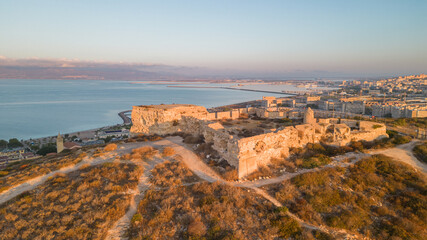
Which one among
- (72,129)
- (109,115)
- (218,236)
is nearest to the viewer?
(218,236)

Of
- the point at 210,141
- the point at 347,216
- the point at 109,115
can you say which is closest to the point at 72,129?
the point at 109,115

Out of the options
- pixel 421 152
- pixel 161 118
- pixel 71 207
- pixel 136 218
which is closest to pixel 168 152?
pixel 161 118

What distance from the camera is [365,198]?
940 cm

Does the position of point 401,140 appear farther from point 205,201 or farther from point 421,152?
point 205,201

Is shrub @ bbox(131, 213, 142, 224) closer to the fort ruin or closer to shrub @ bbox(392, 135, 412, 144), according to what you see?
the fort ruin

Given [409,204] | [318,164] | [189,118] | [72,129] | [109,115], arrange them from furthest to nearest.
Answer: [109,115], [72,129], [189,118], [318,164], [409,204]

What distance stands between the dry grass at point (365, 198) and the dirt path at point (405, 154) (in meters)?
1.40

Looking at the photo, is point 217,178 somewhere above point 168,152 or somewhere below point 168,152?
below

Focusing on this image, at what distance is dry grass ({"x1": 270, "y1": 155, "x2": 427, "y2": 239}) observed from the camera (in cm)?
788

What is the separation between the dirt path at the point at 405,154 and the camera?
498 inches

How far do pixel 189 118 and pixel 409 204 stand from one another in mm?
13948

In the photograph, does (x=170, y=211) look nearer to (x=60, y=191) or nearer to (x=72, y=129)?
(x=60, y=191)

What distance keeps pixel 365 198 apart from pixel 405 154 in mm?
7296

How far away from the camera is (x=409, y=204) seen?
9.12 metres
